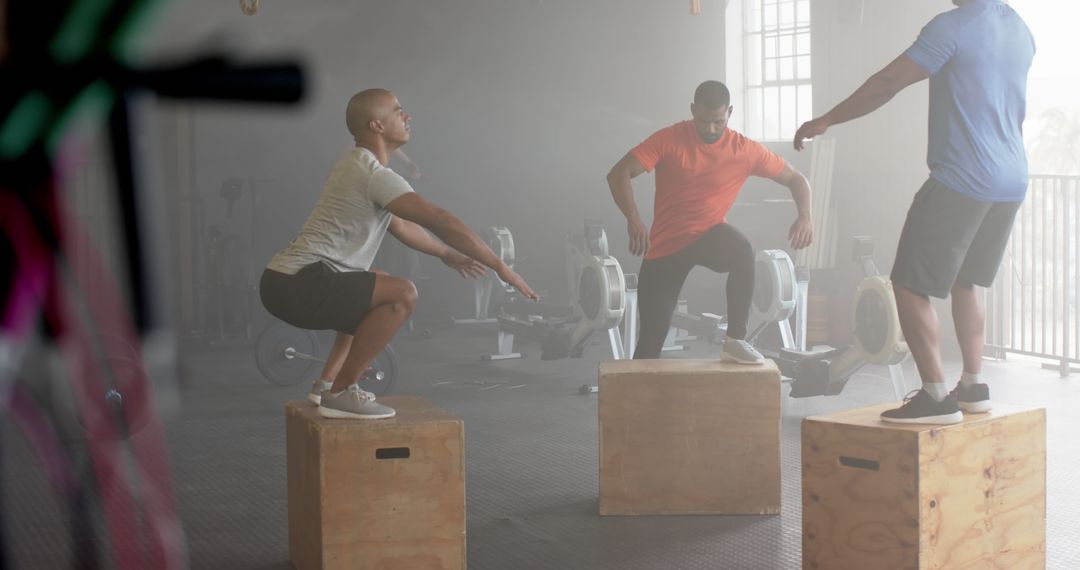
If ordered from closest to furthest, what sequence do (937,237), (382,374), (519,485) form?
(937,237) → (519,485) → (382,374)

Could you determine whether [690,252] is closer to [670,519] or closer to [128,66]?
[670,519]

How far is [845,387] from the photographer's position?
5977mm

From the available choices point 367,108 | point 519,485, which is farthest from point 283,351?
point 367,108

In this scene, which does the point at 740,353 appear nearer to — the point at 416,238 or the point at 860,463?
the point at 860,463

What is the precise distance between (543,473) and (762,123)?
6413mm

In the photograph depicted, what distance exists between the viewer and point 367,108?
279cm

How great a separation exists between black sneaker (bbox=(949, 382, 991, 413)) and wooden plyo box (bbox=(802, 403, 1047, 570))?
32mm

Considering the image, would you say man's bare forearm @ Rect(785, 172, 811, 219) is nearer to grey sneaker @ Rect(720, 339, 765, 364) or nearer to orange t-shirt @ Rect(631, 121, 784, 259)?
orange t-shirt @ Rect(631, 121, 784, 259)

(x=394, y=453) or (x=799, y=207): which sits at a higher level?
(x=799, y=207)

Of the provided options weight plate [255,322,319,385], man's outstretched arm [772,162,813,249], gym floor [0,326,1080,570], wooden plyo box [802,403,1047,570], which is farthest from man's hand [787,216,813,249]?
weight plate [255,322,319,385]

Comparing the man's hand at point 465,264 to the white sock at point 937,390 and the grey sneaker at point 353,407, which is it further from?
the white sock at point 937,390

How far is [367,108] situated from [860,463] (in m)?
1.54

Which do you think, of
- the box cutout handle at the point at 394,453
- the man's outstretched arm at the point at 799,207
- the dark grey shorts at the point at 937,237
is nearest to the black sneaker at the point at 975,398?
the dark grey shorts at the point at 937,237

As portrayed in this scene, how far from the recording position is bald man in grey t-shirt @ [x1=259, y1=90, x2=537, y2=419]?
276 cm
